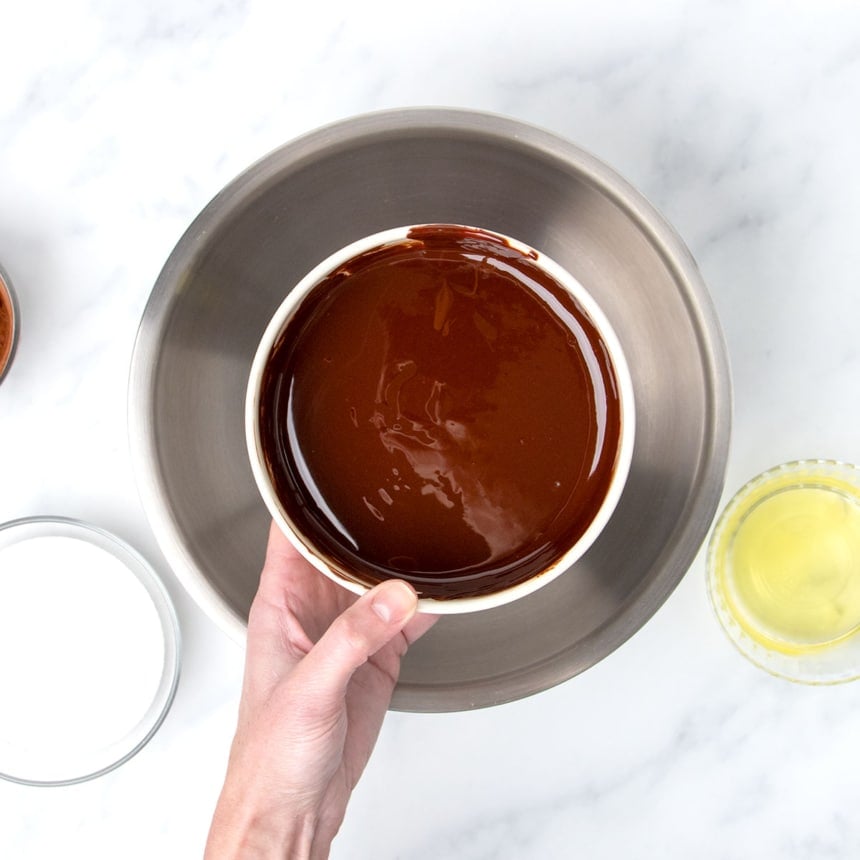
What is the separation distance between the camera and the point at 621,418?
91cm

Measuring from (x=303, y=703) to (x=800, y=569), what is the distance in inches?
26.3

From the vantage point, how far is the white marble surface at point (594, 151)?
1.15 m

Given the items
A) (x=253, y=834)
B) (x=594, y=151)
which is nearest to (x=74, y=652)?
(x=253, y=834)

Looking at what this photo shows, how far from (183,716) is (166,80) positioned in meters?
0.81

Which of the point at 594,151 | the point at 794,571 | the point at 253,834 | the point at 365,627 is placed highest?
the point at 594,151

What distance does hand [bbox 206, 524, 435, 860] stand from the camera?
90 cm

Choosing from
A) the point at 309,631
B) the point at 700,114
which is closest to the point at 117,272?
the point at 309,631

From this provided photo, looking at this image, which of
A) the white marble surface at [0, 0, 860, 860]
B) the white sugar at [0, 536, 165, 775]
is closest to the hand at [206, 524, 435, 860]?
the white marble surface at [0, 0, 860, 860]

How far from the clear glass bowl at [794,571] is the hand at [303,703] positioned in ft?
1.34

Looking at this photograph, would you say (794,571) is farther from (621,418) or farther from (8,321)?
(8,321)

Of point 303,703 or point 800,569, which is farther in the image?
point 800,569

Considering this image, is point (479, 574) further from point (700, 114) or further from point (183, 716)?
point (700, 114)

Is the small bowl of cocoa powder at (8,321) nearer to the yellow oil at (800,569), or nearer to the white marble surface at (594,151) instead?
the white marble surface at (594,151)

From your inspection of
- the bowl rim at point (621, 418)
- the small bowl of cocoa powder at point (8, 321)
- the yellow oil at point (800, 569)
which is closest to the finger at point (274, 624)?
the bowl rim at point (621, 418)
